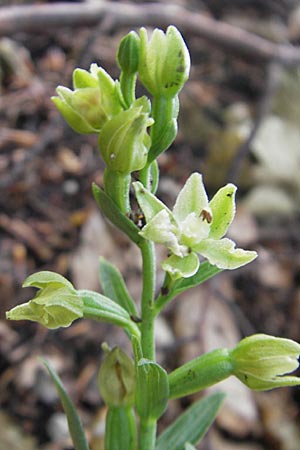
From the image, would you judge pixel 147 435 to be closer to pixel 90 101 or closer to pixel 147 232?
pixel 147 232

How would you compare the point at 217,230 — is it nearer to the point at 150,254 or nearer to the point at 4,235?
the point at 150,254

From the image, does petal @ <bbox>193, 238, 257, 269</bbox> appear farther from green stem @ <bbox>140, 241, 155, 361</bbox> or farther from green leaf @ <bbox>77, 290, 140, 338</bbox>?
green leaf @ <bbox>77, 290, 140, 338</bbox>

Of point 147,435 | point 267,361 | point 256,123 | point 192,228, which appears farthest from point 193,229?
point 256,123

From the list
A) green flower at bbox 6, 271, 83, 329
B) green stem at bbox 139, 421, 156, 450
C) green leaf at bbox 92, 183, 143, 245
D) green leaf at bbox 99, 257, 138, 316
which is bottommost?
green stem at bbox 139, 421, 156, 450

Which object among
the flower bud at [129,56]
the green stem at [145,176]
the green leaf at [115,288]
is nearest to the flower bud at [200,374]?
the green leaf at [115,288]

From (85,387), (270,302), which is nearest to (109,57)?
(270,302)

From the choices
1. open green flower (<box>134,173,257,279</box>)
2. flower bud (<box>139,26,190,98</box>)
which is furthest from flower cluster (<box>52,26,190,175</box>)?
open green flower (<box>134,173,257,279</box>)
